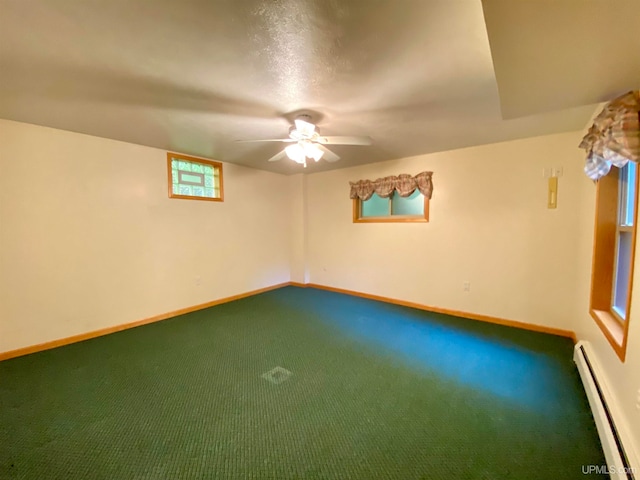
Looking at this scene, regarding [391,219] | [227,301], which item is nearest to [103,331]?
[227,301]

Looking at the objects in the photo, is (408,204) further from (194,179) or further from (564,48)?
(194,179)

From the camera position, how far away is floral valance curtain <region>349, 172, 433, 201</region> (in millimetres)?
3775

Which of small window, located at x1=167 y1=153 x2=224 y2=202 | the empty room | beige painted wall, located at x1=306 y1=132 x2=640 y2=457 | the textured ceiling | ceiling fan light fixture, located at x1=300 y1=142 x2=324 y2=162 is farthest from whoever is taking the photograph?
small window, located at x1=167 y1=153 x2=224 y2=202

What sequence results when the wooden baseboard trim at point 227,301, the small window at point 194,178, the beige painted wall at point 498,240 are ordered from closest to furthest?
the wooden baseboard trim at point 227,301
the beige painted wall at point 498,240
the small window at point 194,178

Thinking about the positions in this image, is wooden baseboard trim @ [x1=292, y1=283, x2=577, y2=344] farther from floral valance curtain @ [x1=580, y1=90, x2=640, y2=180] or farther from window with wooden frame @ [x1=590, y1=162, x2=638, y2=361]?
floral valance curtain @ [x1=580, y1=90, x2=640, y2=180]

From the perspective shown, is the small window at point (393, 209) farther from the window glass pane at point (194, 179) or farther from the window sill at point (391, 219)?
the window glass pane at point (194, 179)

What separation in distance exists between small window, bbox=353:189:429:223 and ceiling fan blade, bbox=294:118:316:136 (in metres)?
2.24

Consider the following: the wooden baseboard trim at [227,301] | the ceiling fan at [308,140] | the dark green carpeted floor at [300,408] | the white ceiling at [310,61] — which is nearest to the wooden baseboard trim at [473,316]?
the wooden baseboard trim at [227,301]

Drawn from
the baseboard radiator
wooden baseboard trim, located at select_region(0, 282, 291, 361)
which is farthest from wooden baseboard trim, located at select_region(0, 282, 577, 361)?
the baseboard radiator

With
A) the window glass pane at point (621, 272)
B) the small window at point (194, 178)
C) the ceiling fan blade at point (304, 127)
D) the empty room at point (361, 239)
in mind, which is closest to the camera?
the empty room at point (361, 239)

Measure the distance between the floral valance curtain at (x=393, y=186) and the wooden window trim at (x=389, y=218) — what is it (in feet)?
0.46

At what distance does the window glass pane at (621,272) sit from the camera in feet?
6.31

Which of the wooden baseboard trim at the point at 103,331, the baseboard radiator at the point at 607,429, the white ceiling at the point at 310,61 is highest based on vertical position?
the white ceiling at the point at 310,61

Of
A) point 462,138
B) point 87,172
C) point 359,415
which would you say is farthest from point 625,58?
point 87,172
